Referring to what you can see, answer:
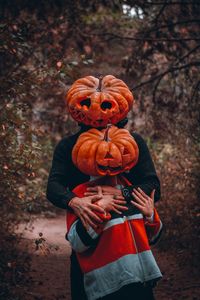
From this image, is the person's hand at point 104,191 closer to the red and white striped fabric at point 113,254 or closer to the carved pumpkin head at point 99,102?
the red and white striped fabric at point 113,254

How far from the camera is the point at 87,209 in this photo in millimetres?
2816

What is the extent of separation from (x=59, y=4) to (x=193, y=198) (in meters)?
3.88

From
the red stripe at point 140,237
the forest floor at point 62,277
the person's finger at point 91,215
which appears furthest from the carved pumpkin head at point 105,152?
the forest floor at point 62,277

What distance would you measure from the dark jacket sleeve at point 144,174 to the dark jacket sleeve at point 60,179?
41 centimetres

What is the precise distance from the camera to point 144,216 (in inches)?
118

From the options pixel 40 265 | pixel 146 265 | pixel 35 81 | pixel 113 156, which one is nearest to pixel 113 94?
pixel 113 156

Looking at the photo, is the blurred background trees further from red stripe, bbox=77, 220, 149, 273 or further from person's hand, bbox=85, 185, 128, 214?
red stripe, bbox=77, 220, 149, 273

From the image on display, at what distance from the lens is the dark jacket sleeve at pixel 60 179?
291 cm

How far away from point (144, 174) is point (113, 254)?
0.58 metres

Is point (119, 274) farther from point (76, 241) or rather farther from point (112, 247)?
point (76, 241)

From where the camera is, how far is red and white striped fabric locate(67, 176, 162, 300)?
2.78 metres

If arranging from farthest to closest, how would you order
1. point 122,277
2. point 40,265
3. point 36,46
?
1. point 36,46
2. point 40,265
3. point 122,277

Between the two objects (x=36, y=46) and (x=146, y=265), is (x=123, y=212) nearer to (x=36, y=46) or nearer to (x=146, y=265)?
(x=146, y=265)

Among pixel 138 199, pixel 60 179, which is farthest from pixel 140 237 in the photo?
pixel 60 179
